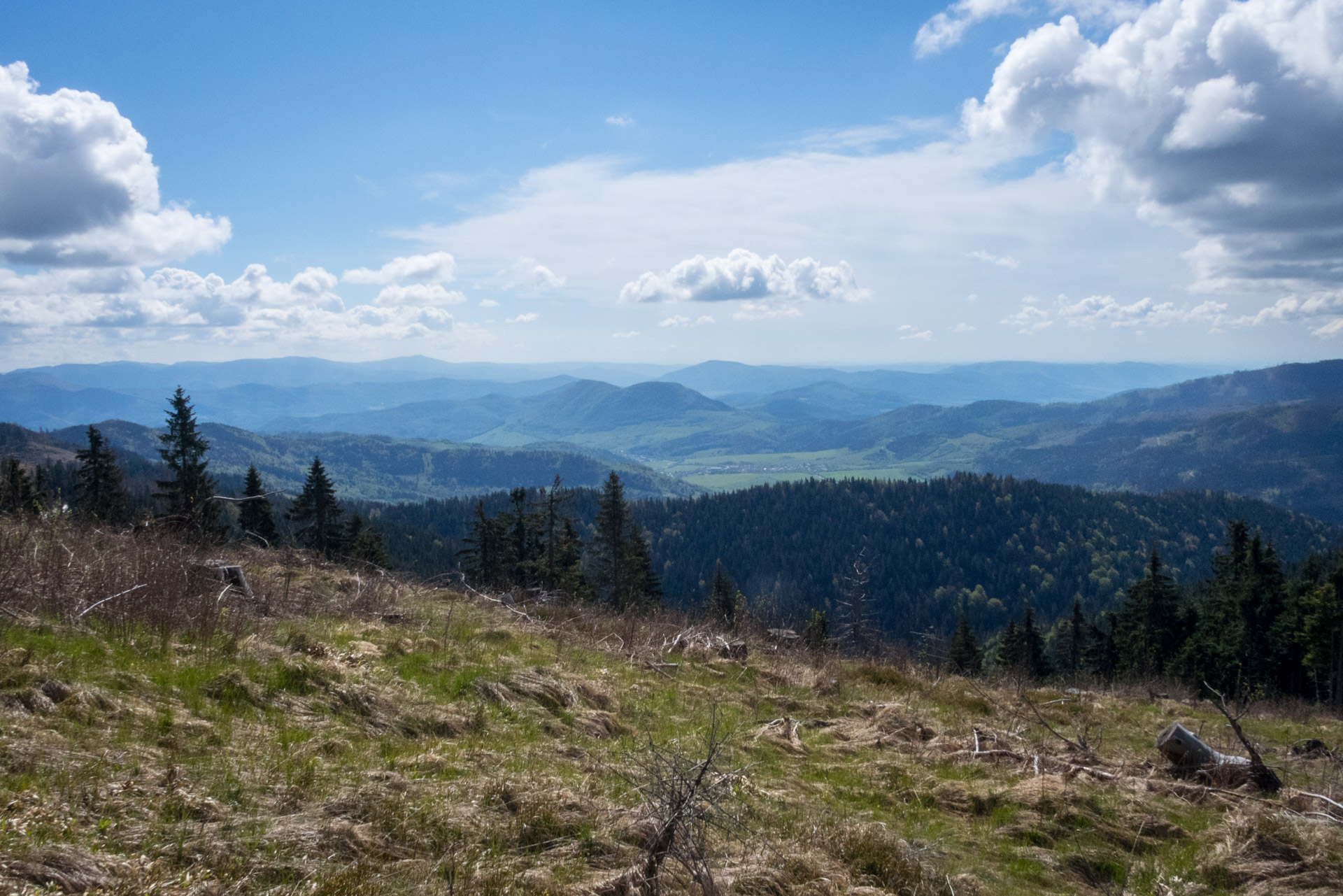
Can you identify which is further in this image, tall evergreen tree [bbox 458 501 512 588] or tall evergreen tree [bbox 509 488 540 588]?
tall evergreen tree [bbox 458 501 512 588]

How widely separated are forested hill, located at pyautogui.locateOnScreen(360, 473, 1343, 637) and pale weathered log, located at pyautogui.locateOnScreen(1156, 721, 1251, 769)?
138m

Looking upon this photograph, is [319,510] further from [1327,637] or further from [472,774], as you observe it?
[1327,637]

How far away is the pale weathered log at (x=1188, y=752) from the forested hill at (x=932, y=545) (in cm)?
Result: 13808

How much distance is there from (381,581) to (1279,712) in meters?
23.7

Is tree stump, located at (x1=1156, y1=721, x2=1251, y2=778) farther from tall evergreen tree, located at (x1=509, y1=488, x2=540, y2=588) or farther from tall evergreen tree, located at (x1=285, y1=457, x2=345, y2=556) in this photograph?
tall evergreen tree, located at (x1=285, y1=457, x2=345, y2=556)

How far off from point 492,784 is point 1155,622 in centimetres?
5430

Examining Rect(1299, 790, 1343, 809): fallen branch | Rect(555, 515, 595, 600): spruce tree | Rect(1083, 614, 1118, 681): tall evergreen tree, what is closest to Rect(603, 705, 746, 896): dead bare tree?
Rect(1299, 790, 1343, 809): fallen branch

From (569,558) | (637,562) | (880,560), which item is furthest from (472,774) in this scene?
(880,560)

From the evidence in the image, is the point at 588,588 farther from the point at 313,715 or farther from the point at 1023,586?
the point at 1023,586

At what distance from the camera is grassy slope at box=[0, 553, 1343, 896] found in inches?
179

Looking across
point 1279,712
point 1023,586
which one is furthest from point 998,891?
point 1023,586

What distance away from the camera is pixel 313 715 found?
709 centimetres

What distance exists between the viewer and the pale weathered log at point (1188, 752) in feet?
30.0

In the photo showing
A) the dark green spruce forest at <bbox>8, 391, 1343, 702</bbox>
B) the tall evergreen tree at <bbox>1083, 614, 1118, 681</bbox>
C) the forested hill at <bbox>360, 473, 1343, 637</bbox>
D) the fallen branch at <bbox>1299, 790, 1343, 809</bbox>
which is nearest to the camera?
the fallen branch at <bbox>1299, 790, 1343, 809</bbox>
